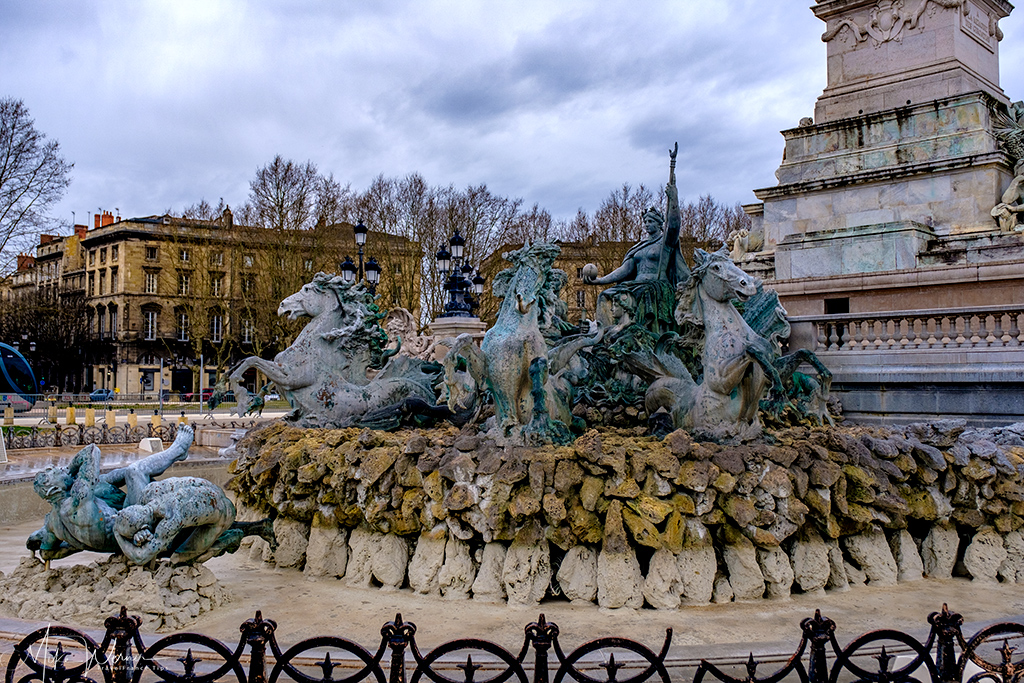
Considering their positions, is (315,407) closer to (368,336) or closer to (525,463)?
(368,336)

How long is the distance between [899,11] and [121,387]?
165 feet

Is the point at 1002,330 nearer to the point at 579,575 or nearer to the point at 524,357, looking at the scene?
the point at 524,357

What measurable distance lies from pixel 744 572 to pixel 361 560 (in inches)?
116

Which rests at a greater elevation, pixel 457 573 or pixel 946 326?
pixel 946 326

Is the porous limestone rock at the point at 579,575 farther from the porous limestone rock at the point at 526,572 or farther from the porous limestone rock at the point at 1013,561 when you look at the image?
the porous limestone rock at the point at 1013,561

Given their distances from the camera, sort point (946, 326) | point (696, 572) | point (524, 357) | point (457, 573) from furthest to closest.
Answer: point (946, 326), point (524, 357), point (457, 573), point (696, 572)

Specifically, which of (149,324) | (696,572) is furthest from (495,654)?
(149,324)

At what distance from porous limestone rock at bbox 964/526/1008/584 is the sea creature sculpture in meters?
5.33

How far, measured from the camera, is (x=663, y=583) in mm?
5672

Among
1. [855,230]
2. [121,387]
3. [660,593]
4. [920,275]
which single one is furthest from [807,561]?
[121,387]

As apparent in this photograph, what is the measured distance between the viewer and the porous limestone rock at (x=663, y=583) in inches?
222

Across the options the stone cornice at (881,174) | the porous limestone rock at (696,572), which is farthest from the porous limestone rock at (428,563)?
the stone cornice at (881,174)

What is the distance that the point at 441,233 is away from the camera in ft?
101

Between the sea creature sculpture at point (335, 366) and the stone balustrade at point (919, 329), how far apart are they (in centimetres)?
491
